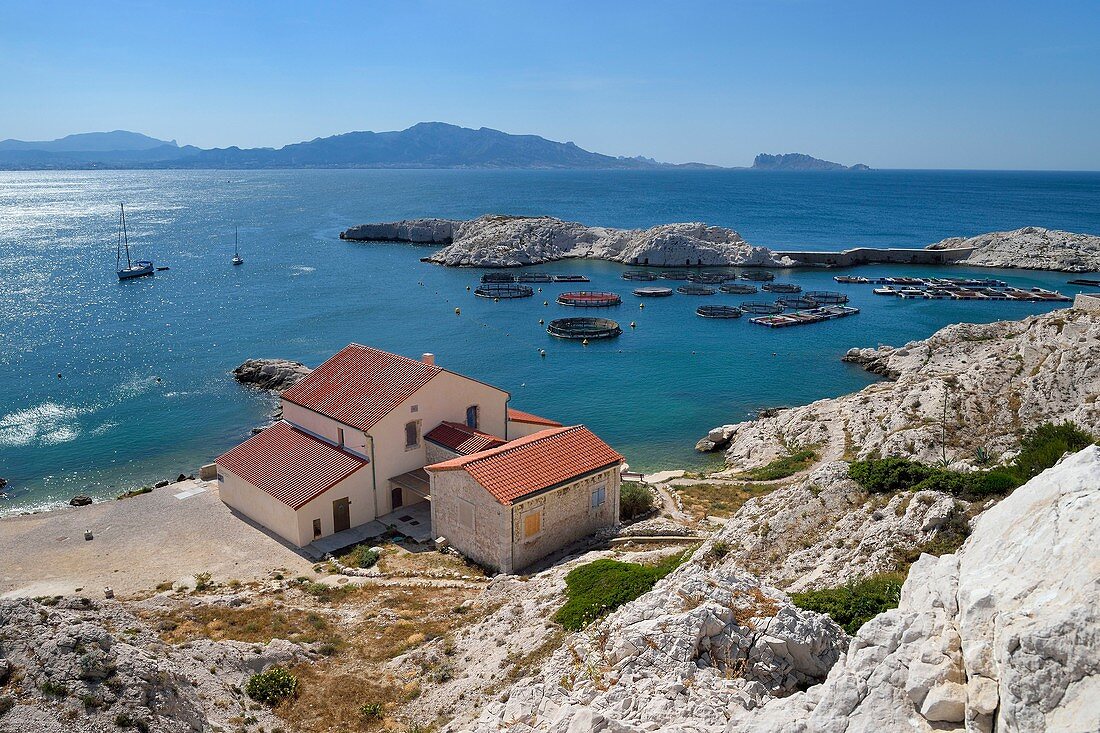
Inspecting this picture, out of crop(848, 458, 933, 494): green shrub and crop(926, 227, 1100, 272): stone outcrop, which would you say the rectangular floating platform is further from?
crop(848, 458, 933, 494): green shrub

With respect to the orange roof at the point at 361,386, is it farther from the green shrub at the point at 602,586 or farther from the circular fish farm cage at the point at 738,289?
the circular fish farm cage at the point at 738,289

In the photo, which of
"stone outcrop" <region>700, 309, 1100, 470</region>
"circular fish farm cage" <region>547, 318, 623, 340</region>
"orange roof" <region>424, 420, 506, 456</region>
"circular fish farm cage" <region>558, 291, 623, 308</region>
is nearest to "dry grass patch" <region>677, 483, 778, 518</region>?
"stone outcrop" <region>700, 309, 1100, 470</region>

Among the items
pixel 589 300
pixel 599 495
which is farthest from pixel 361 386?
pixel 589 300

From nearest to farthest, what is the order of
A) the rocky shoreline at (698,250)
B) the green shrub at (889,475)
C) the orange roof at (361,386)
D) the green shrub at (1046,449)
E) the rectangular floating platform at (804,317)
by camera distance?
the green shrub at (1046,449) < the green shrub at (889,475) < the orange roof at (361,386) < the rectangular floating platform at (804,317) < the rocky shoreline at (698,250)

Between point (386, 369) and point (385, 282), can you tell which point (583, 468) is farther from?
point (385, 282)

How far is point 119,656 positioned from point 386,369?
24261 millimetres

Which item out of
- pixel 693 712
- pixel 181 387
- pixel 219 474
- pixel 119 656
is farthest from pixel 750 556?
pixel 181 387

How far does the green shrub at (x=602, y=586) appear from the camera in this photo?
20.2m

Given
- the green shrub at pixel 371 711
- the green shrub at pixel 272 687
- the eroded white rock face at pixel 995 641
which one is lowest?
the green shrub at pixel 371 711

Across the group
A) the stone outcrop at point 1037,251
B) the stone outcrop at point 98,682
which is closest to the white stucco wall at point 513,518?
the stone outcrop at point 98,682

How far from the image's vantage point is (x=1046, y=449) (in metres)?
20.3

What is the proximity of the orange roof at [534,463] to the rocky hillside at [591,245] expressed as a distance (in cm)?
10285

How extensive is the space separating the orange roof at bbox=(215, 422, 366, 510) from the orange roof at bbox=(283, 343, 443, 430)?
1.65m

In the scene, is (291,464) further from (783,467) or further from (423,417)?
(783,467)
